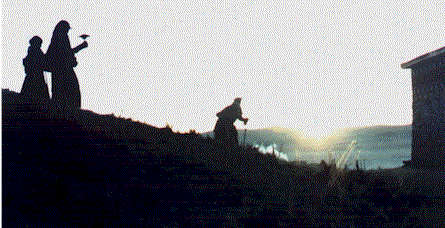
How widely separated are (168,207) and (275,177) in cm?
319

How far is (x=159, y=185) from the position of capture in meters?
A: 7.35

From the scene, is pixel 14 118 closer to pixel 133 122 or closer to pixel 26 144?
pixel 26 144

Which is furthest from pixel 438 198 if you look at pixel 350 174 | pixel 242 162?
pixel 242 162

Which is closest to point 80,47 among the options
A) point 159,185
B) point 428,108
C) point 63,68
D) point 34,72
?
point 63,68

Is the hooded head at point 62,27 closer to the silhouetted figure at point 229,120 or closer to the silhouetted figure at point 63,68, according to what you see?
the silhouetted figure at point 63,68

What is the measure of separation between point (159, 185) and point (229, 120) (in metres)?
6.35

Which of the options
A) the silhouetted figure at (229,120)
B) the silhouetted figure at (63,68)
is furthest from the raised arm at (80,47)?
the silhouetted figure at (229,120)

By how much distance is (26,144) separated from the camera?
7734 mm

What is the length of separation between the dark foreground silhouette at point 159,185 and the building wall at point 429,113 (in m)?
6.77

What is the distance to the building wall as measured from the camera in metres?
16.6

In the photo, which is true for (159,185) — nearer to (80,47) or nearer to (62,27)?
(80,47)

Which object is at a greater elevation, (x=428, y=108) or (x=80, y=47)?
(x=80, y=47)

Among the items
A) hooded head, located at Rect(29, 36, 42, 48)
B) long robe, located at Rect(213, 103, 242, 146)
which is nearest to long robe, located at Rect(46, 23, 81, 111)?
hooded head, located at Rect(29, 36, 42, 48)

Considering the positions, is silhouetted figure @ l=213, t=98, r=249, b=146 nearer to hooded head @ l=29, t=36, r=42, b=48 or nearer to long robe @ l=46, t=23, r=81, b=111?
long robe @ l=46, t=23, r=81, b=111
